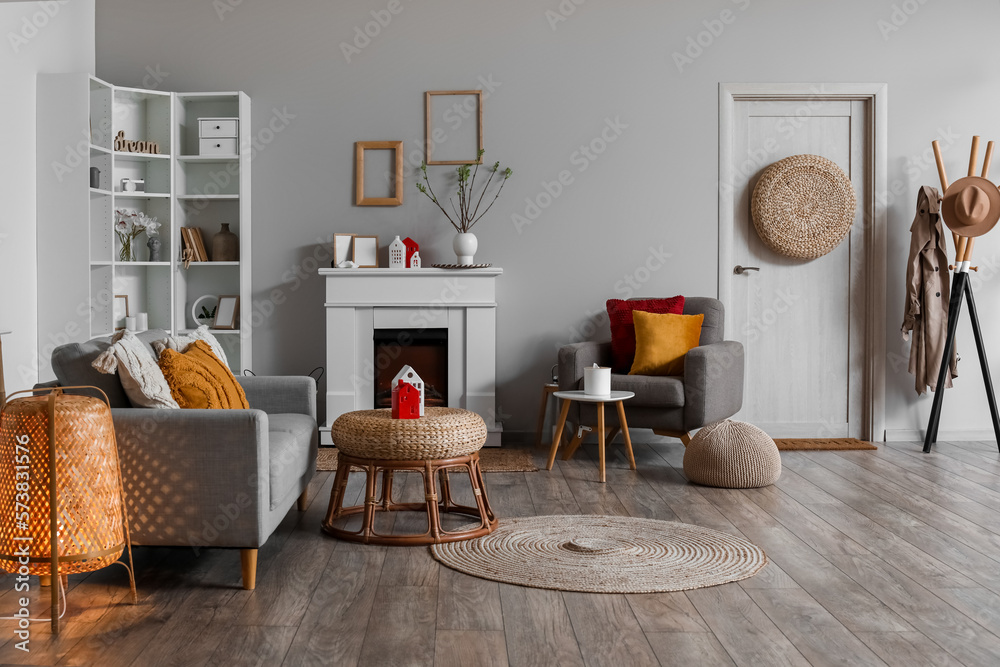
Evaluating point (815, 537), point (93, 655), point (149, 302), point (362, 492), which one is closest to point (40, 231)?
point (149, 302)

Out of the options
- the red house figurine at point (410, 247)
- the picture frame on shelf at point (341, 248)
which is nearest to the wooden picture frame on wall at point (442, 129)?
the red house figurine at point (410, 247)

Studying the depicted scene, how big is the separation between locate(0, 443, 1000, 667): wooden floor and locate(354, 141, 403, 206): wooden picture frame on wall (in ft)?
7.40

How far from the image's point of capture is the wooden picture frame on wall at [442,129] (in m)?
5.26

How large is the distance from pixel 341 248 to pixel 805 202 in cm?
278

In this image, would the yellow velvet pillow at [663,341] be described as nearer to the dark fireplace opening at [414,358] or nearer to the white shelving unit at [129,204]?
the dark fireplace opening at [414,358]

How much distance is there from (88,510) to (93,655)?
398 mm

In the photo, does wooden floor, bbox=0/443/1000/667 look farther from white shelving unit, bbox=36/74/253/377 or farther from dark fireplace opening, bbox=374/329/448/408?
white shelving unit, bbox=36/74/253/377

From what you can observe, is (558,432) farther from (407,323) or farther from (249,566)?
(249,566)

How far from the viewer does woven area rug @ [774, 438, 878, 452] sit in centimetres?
509

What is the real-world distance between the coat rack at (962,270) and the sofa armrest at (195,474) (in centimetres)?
395

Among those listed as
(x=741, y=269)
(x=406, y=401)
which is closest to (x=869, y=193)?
(x=741, y=269)

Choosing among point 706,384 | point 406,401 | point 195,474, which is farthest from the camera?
point 706,384

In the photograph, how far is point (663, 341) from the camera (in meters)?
4.77

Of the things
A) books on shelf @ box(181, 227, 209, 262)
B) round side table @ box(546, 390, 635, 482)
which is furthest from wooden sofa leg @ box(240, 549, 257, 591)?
books on shelf @ box(181, 227, 209, 262)
